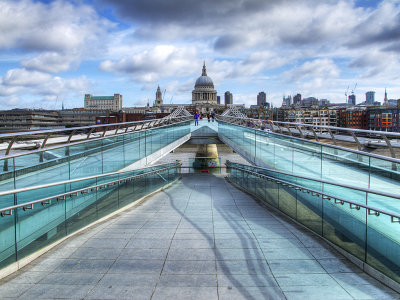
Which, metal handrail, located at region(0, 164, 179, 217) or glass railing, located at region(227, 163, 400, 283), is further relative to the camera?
metal handrail, located at region(0, 164, 179, 217)

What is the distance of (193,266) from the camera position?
5180mm

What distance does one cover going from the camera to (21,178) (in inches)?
233

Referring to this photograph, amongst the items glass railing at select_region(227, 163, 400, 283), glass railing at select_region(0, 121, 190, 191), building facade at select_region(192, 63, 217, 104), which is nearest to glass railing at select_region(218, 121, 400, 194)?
glass railing at select_region(227, 163, 400, 283)

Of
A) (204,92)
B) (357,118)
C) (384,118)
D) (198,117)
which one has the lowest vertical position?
(198,117)

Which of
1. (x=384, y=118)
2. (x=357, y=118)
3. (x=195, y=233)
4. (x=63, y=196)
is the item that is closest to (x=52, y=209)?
(x=63, y=196)

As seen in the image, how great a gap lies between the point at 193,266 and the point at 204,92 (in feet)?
563

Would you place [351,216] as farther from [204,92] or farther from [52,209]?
[204,92]

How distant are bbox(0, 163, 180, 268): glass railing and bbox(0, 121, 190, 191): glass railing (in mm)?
271

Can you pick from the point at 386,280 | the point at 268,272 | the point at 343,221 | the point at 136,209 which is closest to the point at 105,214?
the point at 136,209

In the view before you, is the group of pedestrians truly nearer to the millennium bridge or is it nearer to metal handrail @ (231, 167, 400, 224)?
the millennium bridge

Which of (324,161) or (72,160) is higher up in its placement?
(72,160)

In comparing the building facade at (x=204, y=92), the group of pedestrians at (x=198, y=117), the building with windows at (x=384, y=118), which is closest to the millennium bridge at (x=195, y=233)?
the group of pedestrians at (x=198, y=117)

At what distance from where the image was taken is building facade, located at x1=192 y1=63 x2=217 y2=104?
173 meters

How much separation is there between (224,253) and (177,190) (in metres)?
8.21
